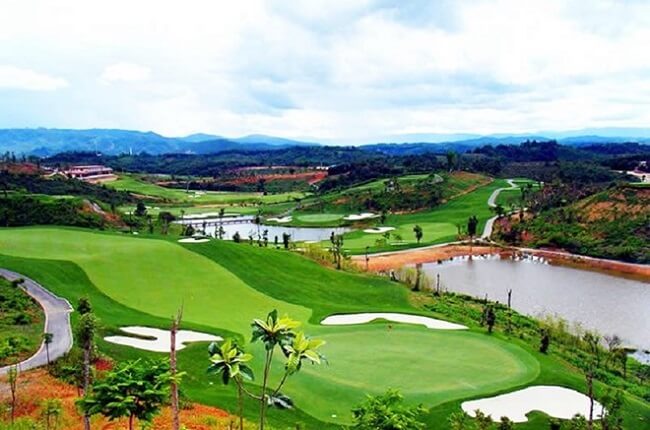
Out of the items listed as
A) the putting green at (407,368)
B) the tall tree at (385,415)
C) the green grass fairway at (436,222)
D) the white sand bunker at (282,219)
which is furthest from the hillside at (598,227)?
the tall tree at (385,415)

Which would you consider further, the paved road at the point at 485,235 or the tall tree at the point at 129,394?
the paved road at the point at 485,235

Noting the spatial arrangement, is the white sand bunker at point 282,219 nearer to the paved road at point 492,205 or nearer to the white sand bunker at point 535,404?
the paved road at point 492,205

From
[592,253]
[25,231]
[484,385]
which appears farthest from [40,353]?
[592,253]

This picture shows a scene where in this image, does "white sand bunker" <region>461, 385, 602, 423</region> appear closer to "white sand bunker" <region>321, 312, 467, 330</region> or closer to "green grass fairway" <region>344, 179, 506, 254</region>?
"white sand bunker" <region>321, 312, 467, 330</region>

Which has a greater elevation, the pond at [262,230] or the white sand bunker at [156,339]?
the white sand bunker at [156,339]

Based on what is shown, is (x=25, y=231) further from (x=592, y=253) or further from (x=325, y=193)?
(x=325, y=193)

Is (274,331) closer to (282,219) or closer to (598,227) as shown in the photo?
(598,227)
